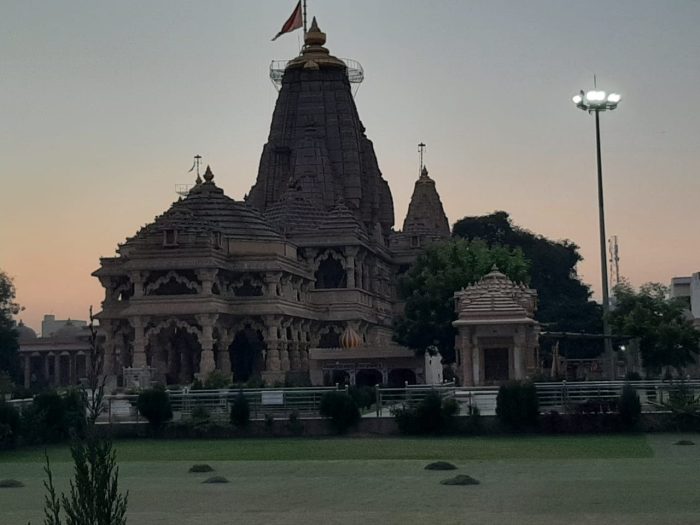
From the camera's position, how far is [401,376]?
64375 mm

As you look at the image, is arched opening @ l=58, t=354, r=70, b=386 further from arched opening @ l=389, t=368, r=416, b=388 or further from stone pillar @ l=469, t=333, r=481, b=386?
stone pillar @ l=469, t=333, r=481, b=386

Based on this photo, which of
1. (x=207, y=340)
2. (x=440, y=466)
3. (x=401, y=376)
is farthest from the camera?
(x=401, y=376)

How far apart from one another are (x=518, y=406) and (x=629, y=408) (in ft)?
9.48

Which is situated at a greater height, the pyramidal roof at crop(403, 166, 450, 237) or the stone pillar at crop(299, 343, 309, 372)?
the pyramidal roof at crop(403, 166, 450, 237)

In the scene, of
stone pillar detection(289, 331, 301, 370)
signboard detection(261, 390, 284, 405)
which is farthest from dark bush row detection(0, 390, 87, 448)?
stone pillar detection(289, 331, 301, 370)

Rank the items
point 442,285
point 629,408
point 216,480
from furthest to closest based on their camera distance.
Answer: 1. point 442,285
2. point 629,408
3. point 216,480

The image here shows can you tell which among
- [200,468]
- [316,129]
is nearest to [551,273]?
[316,129]

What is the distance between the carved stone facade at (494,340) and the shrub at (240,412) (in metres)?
11.7

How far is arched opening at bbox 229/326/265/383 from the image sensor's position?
69.6 metres

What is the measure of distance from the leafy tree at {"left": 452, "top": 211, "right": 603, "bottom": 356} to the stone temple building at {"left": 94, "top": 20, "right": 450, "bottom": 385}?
12.6 meters

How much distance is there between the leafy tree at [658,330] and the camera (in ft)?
152

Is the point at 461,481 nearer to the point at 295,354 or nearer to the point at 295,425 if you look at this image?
the point at 295,425

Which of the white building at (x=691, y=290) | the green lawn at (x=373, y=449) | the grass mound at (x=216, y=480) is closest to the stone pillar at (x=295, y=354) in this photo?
the white building at (x=691, y=290)

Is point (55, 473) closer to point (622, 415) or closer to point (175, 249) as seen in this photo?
point (622, 415)
